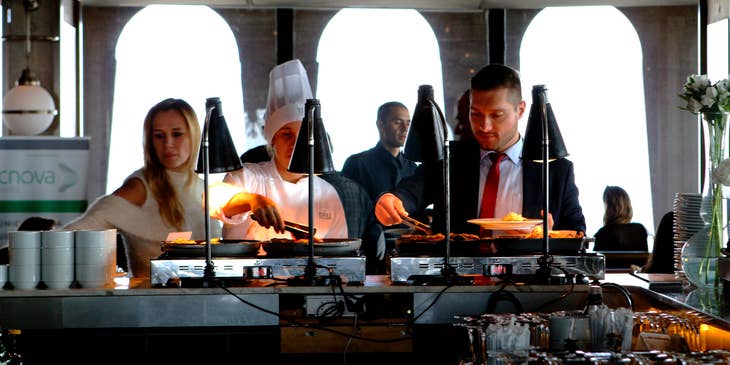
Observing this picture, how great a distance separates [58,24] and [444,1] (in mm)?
2760

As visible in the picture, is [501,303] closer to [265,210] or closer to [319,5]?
[265,210]

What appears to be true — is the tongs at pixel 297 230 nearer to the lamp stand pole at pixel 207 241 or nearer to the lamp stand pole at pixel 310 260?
the lamp stand pole at pixel 310 260

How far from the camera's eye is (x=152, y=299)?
3.69m

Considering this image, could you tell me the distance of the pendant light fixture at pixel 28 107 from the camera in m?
6.70

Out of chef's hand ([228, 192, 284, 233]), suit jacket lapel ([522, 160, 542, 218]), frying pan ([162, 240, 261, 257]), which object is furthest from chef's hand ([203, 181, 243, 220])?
suit jacket lapel ([522, 160, 542, 218])

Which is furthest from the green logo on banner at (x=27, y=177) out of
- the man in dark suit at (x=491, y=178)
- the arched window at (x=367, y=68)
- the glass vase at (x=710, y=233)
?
the glass vase at (x=710, y=233)

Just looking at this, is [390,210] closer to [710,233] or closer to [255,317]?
[255,317]

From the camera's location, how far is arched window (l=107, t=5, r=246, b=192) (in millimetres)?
7246

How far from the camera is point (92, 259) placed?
3.76m

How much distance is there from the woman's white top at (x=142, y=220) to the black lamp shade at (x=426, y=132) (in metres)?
2.85

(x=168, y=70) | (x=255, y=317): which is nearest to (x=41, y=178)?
(x=168, y=70)

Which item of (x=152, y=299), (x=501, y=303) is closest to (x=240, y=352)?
(x=152, y=299)

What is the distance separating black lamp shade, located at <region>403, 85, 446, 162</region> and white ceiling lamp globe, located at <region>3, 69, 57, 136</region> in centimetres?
366

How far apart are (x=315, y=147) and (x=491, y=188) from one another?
1866 millimetres
